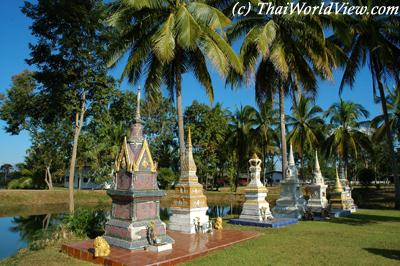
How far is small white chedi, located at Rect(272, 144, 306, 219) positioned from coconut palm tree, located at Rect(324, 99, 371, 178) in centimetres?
1647

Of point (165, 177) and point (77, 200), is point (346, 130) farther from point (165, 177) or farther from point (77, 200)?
point (77, 200)

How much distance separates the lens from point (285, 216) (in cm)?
1583

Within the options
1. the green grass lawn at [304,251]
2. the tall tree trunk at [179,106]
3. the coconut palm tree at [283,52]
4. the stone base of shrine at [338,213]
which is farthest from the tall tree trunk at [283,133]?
the tall tree trunk at [179,106]

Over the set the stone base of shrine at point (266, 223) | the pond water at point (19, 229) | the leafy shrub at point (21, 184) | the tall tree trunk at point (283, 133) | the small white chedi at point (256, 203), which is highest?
the tall tree trunk at point (283, 133)

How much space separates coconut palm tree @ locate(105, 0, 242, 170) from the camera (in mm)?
12297

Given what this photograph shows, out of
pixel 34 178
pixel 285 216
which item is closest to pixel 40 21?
pixel 285 216

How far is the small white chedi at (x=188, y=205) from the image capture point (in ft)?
38.2

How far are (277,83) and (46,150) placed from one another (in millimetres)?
27060

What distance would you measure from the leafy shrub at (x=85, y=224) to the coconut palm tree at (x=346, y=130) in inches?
1005

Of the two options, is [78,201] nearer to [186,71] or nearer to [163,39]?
[186,71]

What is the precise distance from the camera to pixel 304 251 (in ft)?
28.5

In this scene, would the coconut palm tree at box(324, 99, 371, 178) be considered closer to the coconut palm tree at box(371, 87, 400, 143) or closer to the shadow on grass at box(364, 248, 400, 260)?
the coconut palm tree at box(371, 87, 400, 143)

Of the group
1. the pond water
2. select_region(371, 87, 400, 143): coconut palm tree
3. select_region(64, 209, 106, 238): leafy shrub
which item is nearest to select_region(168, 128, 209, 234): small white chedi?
the pond water

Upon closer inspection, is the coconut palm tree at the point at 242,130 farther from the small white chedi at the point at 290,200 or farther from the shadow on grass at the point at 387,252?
the shadow on grass at the point at 387,252
